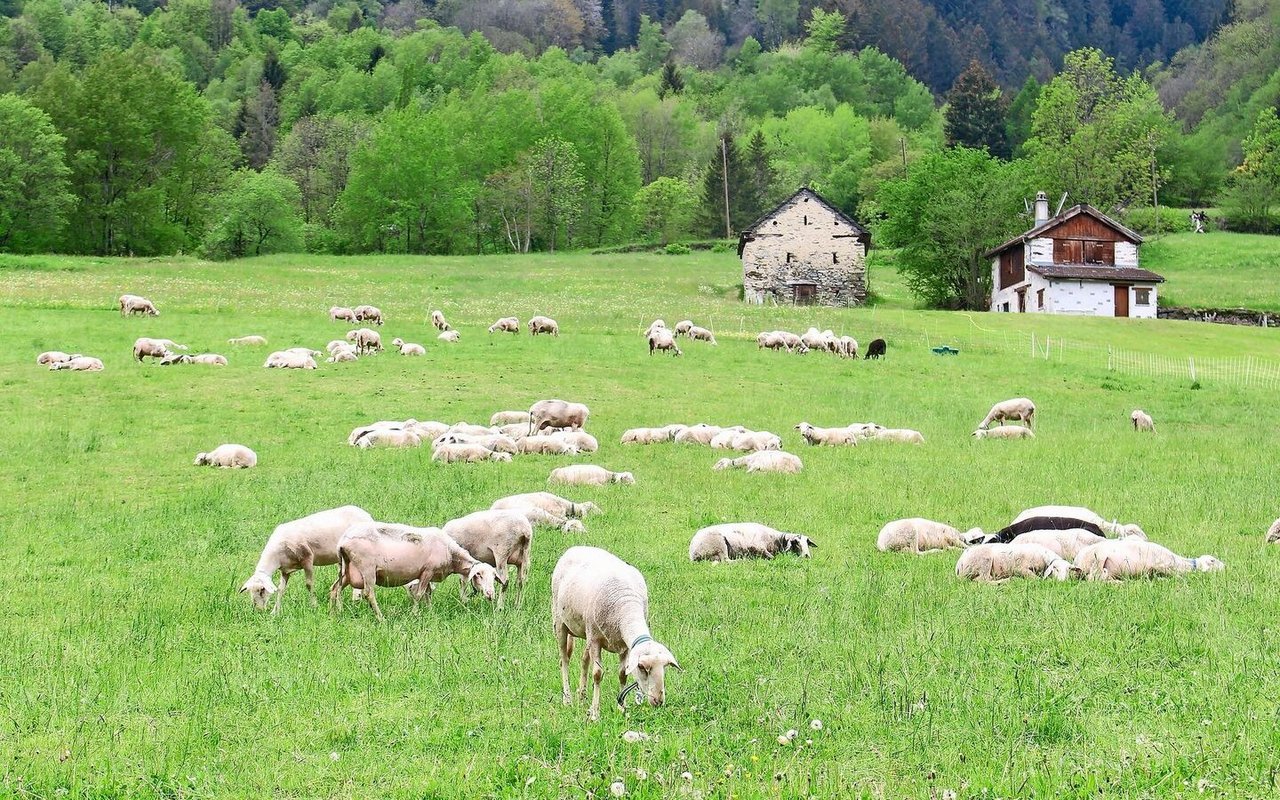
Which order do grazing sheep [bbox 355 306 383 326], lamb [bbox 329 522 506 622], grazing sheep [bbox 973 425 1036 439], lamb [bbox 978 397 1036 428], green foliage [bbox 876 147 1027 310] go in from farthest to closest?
green foliage [bbox 876 147 1027 310] → grazing sheep [bbox 355 306 383 326] → lamb [bbox 978 397 1036 428] → grazing sheep [bbox 973 425 1036 439] → lamb [bbox 329 522 506 622]

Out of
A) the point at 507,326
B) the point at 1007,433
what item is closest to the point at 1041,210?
the point at 507,326

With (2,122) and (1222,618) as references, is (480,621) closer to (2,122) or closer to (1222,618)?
(1222,618)

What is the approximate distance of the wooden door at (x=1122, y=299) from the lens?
3102 inches

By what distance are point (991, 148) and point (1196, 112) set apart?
4758 cm

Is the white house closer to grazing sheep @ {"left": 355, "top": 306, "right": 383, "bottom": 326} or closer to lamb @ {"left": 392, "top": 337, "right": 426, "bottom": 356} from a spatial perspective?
grazing sheep @ {"left": 355, "top": 306, "right": 383, "bottom": 326}

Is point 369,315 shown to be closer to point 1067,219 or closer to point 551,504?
point 551,504

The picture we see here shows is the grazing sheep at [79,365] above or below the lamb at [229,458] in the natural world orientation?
above

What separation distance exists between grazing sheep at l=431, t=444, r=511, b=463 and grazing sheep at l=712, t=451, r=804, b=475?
4162mm

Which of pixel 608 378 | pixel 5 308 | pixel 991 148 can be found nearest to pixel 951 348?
pixel 608 378

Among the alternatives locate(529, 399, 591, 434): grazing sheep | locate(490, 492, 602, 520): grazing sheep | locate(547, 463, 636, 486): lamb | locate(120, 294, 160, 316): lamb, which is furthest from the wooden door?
locate(490, 492, 602, 520): grazing sheep

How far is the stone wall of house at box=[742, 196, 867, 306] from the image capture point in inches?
3287

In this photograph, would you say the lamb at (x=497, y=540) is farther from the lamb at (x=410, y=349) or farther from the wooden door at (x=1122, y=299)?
the wooden door at (x=1122, y=299)

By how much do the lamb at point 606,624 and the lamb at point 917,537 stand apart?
7.00m

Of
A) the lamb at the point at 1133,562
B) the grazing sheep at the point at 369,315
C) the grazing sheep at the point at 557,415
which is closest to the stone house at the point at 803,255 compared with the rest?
the grazing sheep at the point at 369,315
